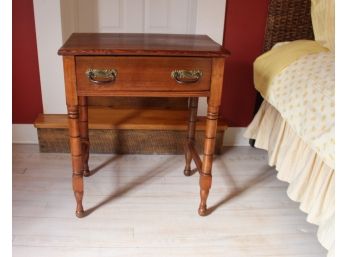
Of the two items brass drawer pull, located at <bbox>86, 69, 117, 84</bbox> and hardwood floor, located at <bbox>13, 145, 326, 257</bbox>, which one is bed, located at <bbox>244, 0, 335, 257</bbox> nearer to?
hardwood floor, located at <bbox>13, 145, 326, 257</bbox>

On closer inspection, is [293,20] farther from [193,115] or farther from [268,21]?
[193,115]

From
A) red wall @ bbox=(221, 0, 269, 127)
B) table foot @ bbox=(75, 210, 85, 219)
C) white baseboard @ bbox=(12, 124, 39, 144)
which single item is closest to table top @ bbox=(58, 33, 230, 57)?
red wall @ bbox=(221, 0, 269, 127)

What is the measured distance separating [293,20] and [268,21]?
0.42 feet

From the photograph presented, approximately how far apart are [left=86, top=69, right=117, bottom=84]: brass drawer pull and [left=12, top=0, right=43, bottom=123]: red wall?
2.65 ft

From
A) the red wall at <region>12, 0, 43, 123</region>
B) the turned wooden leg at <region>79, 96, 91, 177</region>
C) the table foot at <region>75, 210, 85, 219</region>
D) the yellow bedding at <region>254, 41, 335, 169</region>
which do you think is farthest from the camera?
the red wall at <region>12, 0, 43, 123</region>

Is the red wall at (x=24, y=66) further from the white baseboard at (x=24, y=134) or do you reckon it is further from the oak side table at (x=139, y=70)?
the oak side table at (x=139, y=70)

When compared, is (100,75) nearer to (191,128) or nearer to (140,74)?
(140,74)

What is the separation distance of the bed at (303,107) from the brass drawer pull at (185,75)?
38 cm

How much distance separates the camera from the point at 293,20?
188 centimetres

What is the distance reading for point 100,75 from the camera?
1.26 metres

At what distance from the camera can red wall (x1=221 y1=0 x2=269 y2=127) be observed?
6.22 feet

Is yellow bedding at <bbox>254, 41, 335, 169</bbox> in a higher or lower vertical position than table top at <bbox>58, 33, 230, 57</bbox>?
lower
